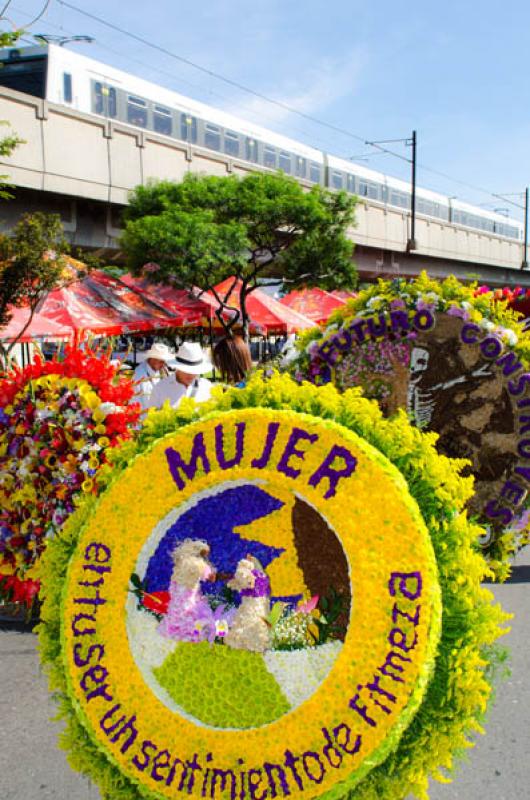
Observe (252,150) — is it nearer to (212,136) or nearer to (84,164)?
(212,136)

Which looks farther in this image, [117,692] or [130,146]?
[130,146]

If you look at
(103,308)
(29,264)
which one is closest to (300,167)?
(103,308)

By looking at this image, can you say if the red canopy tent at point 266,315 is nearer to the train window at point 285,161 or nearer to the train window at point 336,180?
the train window at point 285,161

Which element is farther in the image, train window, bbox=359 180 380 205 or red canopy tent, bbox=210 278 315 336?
train window, bbox=359 180 380 205

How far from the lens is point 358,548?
7.66 feet

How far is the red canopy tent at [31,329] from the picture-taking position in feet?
40.9

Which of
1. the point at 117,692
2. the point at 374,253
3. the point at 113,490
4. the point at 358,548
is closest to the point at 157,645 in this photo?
the point at 117,692

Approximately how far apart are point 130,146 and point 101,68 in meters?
2.09

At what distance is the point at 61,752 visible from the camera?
345 cm

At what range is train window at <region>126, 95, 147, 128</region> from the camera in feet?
66.0

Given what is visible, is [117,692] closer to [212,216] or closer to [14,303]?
[14,303]

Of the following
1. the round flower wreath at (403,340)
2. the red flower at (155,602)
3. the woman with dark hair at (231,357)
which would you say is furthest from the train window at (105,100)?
the red flower at (155,602)

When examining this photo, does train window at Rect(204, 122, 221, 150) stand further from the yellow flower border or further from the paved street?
the yellow flower border

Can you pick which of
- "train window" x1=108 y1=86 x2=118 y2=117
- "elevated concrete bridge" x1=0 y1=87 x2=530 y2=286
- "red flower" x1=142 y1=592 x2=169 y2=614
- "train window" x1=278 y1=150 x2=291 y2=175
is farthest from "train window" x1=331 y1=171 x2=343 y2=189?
"red flower" x1=142 y1=592 x2=169 y2=614
